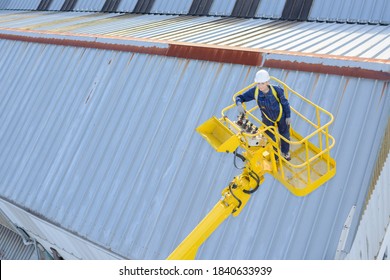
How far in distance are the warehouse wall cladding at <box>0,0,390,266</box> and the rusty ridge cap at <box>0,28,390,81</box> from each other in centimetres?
4

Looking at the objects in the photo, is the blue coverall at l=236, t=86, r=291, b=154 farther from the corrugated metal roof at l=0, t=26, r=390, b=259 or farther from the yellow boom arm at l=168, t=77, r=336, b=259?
the corrugated metal roof at l=0, t=26, r=390, b=259

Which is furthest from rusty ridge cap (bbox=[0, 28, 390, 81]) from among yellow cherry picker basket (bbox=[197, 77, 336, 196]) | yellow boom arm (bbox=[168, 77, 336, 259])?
yellow boom arm (bbox=[168, 77, 336, 259])

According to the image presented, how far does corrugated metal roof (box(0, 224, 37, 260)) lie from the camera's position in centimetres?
1527

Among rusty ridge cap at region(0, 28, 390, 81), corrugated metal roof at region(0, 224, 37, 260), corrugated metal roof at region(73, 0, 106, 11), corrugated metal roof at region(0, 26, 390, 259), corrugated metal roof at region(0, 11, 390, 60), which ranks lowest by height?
corrugated metal roof at region(0, 224, 37, 260)

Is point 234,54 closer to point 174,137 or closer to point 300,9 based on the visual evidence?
point 174,137

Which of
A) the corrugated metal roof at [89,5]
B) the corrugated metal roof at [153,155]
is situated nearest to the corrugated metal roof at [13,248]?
the corrugated metal roof at [153,155]

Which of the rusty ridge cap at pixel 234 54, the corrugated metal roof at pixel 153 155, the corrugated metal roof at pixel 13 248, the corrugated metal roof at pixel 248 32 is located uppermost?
the corrugated metal roof at pixel 248 32

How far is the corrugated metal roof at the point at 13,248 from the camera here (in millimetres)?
15273

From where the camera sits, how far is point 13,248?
51.9 feet

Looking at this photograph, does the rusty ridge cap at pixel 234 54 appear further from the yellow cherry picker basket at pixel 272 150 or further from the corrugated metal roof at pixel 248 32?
the yellow cherry picker basket at pixel 272 150

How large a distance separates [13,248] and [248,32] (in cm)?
1205

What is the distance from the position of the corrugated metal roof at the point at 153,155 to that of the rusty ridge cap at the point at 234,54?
7.8 inches

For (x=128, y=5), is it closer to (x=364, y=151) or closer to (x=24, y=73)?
(x=24, y=73)

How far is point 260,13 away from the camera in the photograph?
1734cm
